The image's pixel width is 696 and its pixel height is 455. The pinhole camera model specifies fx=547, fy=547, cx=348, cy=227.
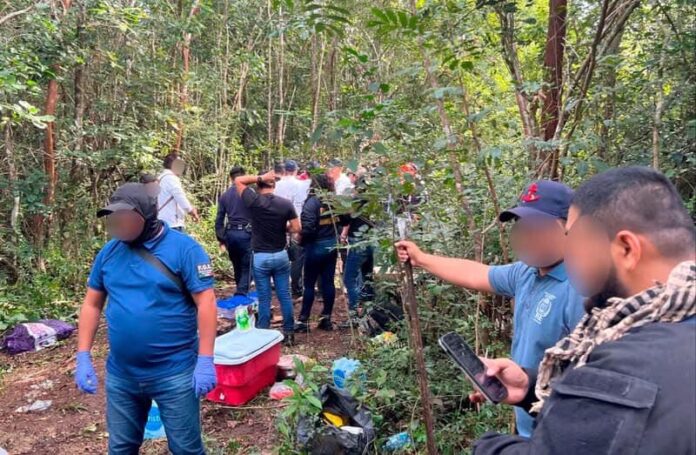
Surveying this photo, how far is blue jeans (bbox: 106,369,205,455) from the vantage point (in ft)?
9.75

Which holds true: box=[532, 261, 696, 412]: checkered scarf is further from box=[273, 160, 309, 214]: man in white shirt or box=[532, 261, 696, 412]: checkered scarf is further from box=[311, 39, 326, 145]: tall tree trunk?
box=[311, 39, 326, 145]: tall tree trunk

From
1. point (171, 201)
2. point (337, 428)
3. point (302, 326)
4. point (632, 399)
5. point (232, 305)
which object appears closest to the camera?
point (632, 399)

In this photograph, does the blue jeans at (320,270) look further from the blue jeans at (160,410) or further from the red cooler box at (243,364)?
the blue jeans at (160,410)

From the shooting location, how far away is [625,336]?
1011mm

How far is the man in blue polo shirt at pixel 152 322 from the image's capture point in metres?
2.92

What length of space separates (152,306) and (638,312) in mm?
2492

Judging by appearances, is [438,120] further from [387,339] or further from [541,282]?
[387,339]

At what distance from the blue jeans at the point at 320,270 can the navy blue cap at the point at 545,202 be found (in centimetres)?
399

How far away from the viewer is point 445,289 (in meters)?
3.84

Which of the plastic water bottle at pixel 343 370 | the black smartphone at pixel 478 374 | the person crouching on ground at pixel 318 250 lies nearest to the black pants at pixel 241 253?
the person crouching on ground at pixel 318 250

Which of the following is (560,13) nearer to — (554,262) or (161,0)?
(554,262)

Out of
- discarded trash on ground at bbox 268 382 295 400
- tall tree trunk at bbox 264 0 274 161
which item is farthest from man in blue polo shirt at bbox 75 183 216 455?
Answer: tall tree trunk at bbox 264 0 274 161


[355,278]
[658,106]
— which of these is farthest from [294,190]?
[658,106]

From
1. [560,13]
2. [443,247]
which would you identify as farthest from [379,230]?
[560,13]
